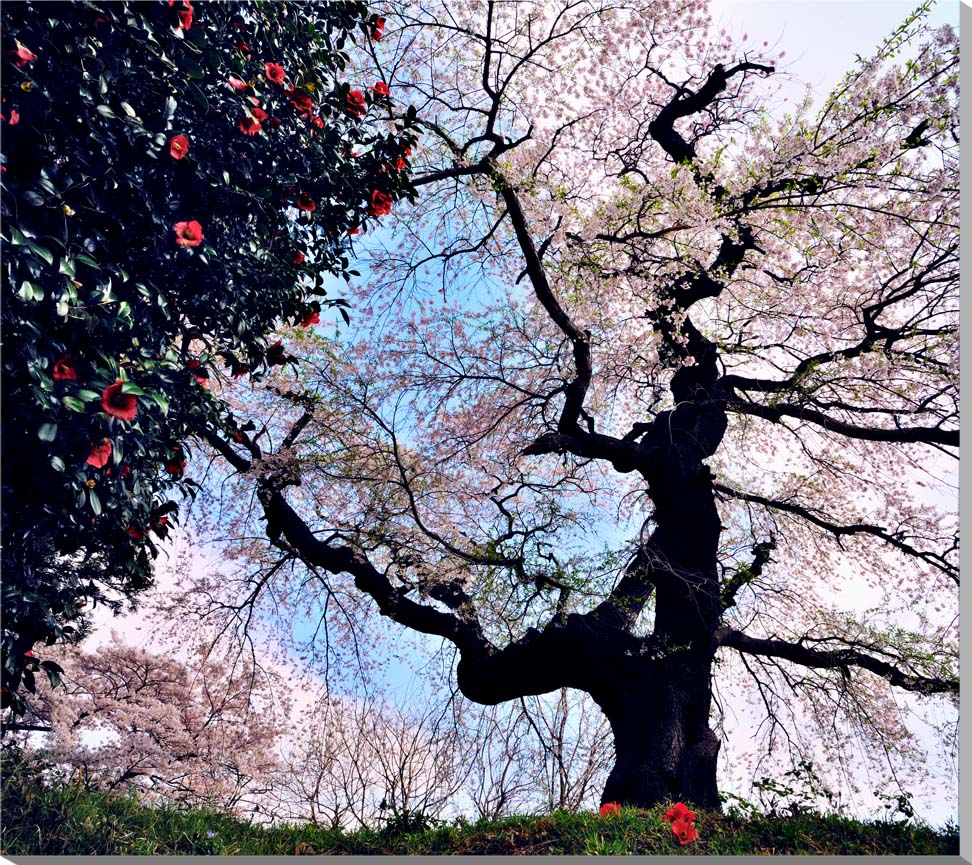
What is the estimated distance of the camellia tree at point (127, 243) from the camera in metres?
2.39

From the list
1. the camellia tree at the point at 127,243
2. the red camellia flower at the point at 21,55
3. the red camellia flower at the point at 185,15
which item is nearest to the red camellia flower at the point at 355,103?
the camellia tree at the point at 127,243

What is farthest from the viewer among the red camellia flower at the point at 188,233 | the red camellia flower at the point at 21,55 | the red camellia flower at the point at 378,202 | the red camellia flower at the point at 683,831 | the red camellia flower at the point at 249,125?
the red camellia flower at the point at 378,202

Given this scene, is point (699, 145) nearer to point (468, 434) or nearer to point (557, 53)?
point (557, 53)

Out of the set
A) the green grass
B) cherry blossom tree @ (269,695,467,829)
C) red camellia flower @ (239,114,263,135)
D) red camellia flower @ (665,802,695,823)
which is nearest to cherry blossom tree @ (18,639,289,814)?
cherry blossom tree @ (269,695,467,829)

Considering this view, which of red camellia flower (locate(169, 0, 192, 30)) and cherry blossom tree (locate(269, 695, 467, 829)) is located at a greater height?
red camellia flower (locate(169, 0, 192, 30))

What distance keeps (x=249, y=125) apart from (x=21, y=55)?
86cm

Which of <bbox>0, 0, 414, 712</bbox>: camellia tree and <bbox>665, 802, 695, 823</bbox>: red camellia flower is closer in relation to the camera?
<bbox>0, 0, 414, 712</bbox>: camellia tree

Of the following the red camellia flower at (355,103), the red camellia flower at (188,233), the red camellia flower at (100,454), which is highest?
the red camellia flower at (355,103)

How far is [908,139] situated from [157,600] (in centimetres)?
642

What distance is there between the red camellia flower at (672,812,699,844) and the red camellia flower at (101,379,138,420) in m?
2.97

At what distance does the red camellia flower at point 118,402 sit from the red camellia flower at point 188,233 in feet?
2.27

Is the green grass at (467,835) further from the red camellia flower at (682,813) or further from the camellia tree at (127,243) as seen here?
the camellia tree at (127,243)

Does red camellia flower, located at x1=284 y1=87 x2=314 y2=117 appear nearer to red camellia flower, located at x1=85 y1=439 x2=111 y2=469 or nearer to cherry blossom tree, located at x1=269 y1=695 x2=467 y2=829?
red camellia flower, located at x1=85 y1=439 x2=111 y2=469

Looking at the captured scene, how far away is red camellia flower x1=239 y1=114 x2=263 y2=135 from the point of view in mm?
2984
